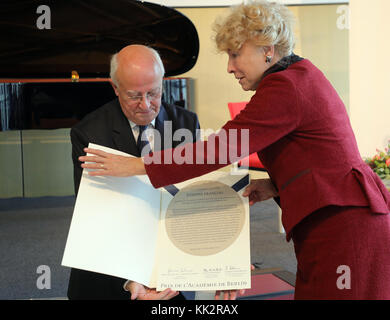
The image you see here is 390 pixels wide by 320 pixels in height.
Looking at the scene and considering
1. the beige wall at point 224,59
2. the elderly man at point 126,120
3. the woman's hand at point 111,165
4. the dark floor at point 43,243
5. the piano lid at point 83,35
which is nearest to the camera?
the woman's hand at point 111,165

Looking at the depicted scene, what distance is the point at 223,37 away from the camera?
1.58 metres

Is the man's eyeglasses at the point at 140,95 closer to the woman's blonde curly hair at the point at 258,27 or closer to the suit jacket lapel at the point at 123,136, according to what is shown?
the suit jacket lapel at the point at 123,136

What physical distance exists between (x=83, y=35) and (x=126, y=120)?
12.1 feet

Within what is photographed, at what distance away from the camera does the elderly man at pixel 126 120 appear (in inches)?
70.1

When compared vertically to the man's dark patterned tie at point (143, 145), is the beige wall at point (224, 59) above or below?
above

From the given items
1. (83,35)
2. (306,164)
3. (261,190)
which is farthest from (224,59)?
(306,164)

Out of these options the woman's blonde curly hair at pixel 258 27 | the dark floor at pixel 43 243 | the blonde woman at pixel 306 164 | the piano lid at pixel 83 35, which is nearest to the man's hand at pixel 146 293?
the blonde woman at pixel 306 164

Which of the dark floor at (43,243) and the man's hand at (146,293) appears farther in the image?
the dark floor at (43,243)

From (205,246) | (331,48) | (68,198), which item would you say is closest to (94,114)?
(205,246)

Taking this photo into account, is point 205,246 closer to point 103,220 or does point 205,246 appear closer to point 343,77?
point 103,220

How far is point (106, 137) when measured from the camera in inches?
73.0

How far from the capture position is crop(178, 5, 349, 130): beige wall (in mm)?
6877

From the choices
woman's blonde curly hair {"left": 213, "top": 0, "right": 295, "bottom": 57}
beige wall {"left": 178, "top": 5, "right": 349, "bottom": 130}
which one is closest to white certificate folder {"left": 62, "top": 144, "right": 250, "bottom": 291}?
woman's blonde curly hair {"left": 213, "top": 0, "right": 295, "bottom": 57}

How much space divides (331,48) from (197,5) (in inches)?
77.6
